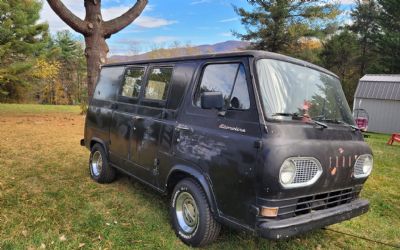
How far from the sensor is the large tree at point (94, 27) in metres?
12.4

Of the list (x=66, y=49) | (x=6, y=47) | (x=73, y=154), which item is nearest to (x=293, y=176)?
(x=73, y=154)

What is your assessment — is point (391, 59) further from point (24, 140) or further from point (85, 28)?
point (24, 140)

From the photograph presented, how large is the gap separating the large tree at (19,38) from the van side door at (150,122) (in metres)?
21.0

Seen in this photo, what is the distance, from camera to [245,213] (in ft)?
11.1

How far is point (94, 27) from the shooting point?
12719mm

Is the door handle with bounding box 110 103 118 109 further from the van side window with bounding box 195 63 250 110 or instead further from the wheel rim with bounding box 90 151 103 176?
the van side window with bounding box 195 63 250 110

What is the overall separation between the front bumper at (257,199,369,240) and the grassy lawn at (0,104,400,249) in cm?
67

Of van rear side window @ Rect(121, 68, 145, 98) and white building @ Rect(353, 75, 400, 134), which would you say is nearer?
van rear side window @ Rect(121, 68, 145, 98)

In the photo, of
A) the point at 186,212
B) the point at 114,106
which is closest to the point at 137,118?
the point at 114,106

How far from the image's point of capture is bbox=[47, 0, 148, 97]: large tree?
1241 cm

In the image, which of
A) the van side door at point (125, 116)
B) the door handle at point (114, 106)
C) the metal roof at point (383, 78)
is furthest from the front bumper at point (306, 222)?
the metal roof at point (383, 78)

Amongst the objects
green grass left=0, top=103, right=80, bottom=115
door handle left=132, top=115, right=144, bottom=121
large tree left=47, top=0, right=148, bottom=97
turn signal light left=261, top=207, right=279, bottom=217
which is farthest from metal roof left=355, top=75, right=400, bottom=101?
turn signal light left=261, top=207, right=279, bottom=217

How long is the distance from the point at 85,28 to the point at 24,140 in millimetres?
4776

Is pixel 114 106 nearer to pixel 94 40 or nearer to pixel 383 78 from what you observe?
pixel 94 40
